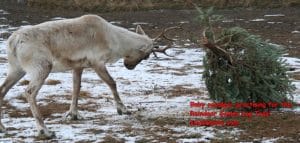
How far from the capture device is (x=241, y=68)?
34.7ft

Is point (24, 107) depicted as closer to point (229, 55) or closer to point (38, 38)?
point (38, 38)

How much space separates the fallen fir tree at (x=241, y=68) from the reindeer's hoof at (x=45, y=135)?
3363mm

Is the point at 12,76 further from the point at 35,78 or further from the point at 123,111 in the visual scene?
the point at 123,111

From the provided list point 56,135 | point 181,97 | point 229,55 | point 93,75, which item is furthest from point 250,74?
point 93,75

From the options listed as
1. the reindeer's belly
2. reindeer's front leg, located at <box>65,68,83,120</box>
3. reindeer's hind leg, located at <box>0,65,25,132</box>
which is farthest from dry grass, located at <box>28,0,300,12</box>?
reindeer's hind leg, located at <box>0,65,25,132</box>

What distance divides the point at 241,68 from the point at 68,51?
10.4 ft

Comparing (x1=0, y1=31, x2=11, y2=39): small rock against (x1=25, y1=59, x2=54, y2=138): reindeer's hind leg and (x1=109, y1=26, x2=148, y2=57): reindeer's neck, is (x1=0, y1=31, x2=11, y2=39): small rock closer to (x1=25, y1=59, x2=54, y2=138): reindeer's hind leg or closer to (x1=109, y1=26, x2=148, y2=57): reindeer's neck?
(x1=109, y1=26, x2=148, y2=57): reindeer's neck

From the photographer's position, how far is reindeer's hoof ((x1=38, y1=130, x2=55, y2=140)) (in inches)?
337

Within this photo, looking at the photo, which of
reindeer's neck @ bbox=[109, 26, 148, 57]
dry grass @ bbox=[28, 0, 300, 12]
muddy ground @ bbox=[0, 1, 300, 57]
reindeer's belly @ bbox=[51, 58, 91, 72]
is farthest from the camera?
dry grass @ bbox=[28, 0, 300, 12]

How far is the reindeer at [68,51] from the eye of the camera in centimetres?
905

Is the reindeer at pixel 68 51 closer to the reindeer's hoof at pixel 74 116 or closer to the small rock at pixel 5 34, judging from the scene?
the reindeer's hoof at pixel 74 116

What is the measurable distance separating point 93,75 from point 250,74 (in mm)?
6136

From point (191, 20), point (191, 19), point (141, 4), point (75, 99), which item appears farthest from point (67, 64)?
point (141, 4)

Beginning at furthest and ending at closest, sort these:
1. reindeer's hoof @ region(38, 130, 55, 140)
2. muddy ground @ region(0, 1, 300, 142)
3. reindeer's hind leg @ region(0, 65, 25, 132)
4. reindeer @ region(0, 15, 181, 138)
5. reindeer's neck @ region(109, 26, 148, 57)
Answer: muddy ground @ region(0, 1, 300, 142), reindeer's neck @ region(109, 26, 148, 57), reindeer's hind leg @ region(0, 65, 25, 132), reindeer @ region(0, 15, 181, 138), reindeer's hoof @ region(38, 130, 55, 140)
